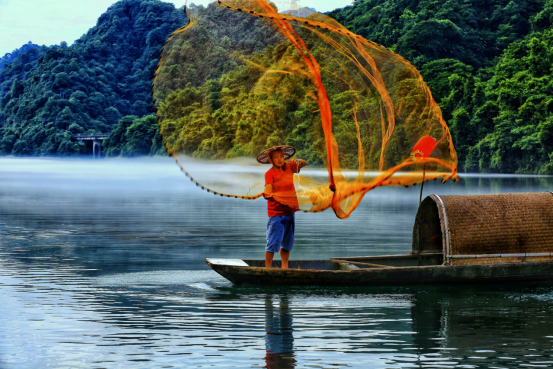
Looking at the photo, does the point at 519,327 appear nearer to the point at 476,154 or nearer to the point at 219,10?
the point at 219,10

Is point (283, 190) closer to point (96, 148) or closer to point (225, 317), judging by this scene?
point (225, 317)

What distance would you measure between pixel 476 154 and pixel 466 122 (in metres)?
3.08

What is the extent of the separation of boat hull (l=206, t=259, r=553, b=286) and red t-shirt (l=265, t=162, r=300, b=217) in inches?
33.5

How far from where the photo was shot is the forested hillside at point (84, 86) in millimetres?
120625

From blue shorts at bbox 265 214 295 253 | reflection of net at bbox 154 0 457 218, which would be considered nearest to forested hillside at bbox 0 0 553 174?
reflection of net at bbox 154 0 457 218

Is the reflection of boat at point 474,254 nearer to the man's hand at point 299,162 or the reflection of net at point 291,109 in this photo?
the reflection of net at point 291,109

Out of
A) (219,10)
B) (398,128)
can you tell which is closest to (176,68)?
(219,10)

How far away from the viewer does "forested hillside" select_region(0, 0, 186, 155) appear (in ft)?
396

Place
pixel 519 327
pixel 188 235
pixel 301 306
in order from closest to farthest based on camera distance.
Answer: pixel 519 327 → pixel 301 306 → pixel 188 235

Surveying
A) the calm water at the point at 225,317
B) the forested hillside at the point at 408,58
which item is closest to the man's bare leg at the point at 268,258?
the calm water at the point at 225,317

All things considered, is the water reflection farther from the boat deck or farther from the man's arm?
the boat deck

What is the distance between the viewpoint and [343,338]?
7492 mm

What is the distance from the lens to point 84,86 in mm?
128875

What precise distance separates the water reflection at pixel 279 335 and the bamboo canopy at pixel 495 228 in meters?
2.71
